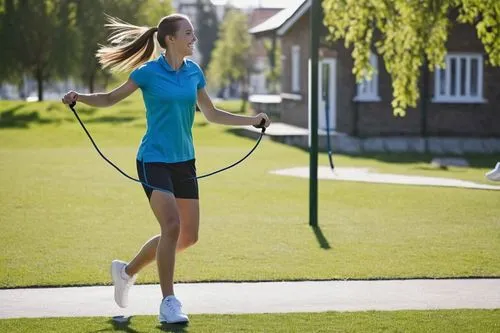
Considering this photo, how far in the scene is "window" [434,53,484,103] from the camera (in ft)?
101

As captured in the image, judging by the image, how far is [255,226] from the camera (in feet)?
39.5

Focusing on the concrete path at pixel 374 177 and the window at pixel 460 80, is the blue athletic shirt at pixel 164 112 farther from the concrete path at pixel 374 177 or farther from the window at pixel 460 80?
the window at pixel 460 80

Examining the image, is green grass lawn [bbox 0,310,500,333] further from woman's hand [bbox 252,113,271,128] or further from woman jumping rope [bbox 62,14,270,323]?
woman's hand [bbox 252,113,271,128]

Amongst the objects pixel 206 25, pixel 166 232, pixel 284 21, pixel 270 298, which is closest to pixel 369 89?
pixel 284 21

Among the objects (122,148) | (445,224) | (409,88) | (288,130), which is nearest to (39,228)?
(445,224)

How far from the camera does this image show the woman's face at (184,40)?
22.4 feet

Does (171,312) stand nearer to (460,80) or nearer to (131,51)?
(131,51)

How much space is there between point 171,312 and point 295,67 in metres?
30.1

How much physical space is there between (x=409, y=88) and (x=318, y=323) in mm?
11775

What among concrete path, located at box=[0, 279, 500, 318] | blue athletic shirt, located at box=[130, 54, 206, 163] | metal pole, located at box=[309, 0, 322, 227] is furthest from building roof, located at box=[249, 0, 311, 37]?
blue athletic shirt, located at box=[130, 54, 206, 163]

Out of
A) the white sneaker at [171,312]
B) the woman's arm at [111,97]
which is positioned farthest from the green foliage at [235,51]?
the white sneaker at [171,312]

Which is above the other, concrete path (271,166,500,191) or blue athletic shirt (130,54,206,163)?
blue athletic shirt (130,54,206,163)

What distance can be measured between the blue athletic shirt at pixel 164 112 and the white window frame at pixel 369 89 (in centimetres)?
2415

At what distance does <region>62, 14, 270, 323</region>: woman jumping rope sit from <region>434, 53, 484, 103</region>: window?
24.7m
